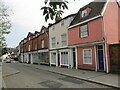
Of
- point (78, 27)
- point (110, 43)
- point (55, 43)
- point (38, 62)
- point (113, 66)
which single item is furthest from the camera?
point (38, 62)

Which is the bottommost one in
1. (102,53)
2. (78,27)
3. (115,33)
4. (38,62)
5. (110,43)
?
(38,62)

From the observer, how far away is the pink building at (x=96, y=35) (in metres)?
14.7

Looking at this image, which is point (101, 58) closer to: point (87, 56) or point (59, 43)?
point (87, 56)

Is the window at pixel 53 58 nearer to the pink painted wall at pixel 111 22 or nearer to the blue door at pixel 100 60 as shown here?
the blue door at pixel 100 60

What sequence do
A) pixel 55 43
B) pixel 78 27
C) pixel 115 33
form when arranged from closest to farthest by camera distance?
pixel 115 33 < pixel 78 27 < pixel 55 43

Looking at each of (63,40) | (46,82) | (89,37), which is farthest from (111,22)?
(46,82)

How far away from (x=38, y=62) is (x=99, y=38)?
21.2m

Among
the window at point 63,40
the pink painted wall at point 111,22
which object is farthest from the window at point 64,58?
the pink painted wall at point 111,22

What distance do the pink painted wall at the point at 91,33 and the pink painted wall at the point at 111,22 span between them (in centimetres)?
71

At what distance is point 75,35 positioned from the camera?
19.0 meters

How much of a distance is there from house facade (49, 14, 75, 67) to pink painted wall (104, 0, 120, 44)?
6.42 metres

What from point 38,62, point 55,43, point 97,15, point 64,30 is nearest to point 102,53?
point 97,15

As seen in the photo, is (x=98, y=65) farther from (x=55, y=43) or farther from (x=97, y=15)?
(x=55, y=43)

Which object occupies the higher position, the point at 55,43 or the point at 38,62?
the point at 55,43
